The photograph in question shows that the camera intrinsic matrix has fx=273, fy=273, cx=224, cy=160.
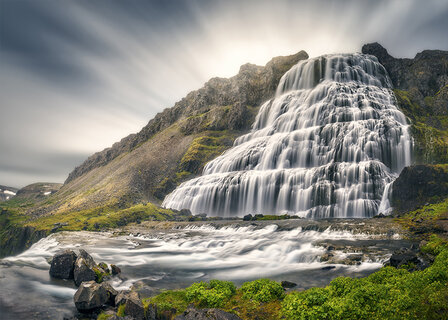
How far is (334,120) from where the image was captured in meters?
80.4

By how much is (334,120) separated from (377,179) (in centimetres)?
3165

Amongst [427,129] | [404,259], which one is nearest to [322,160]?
[427,129]

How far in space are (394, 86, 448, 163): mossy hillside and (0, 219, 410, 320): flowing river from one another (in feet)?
140

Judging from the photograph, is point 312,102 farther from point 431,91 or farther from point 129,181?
point 129,181

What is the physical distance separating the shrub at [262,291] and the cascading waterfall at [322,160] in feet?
132

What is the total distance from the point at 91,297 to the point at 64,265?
9.99 m

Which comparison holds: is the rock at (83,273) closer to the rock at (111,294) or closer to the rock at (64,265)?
the rock at (64,265)

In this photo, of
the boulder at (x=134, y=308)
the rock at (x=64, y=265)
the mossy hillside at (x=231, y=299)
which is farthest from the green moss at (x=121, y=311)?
the rock at (x=64, y=265)

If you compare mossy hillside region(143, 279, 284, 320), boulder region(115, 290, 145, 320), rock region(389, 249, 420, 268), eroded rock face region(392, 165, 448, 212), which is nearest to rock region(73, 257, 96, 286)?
boulder region(115, 290, 145, 320)

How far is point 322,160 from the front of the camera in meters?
68.7

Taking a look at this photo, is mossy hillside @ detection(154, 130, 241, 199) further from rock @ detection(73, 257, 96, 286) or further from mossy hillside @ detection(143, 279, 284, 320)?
mossy hillside @ detection(143, 279, 284, 320)

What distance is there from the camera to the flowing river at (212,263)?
2016cm

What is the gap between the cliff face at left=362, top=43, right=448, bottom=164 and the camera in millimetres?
64075

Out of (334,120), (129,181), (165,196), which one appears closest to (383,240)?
(334,120)
